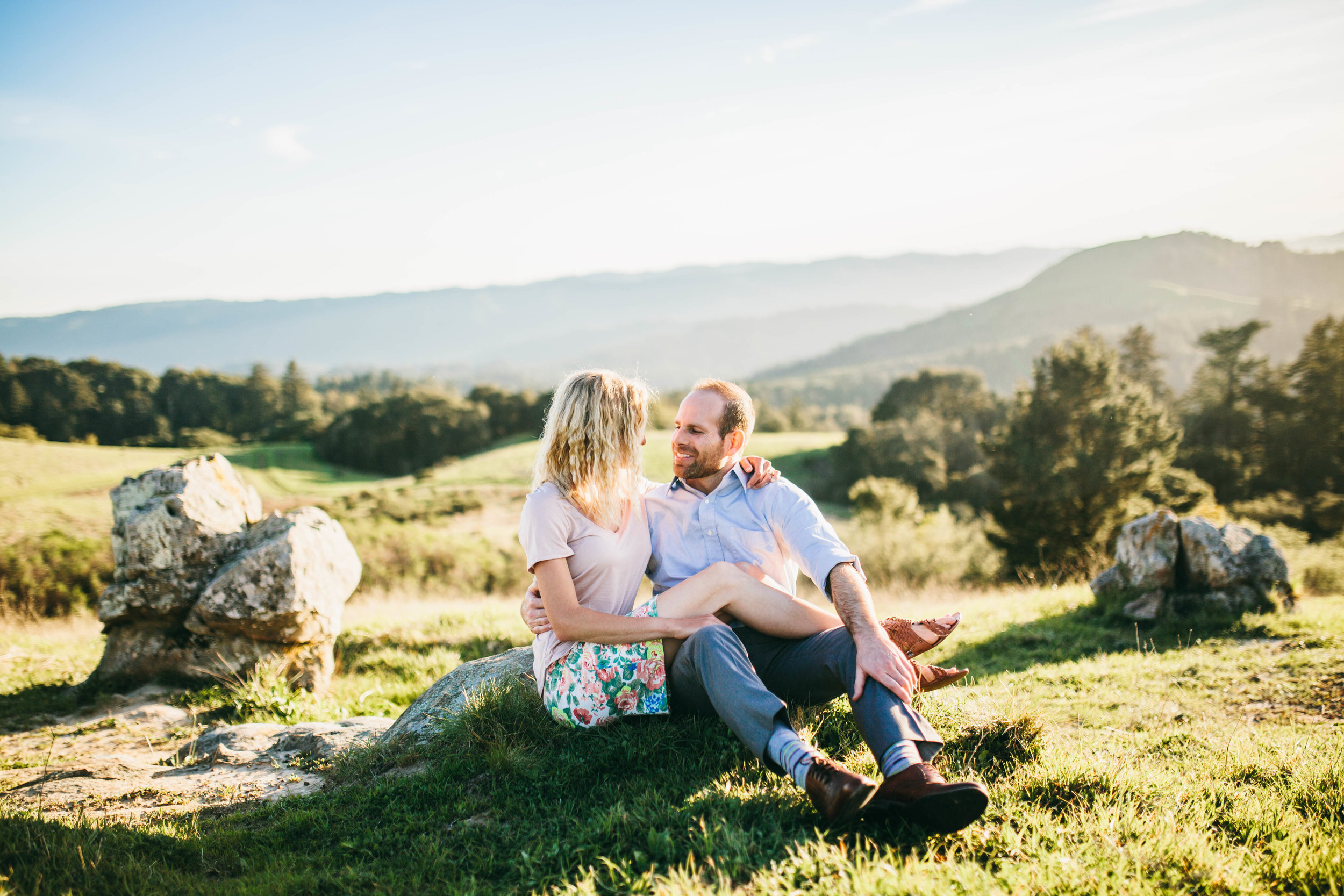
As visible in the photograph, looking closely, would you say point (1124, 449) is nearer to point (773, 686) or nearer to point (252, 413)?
point (773, 686)

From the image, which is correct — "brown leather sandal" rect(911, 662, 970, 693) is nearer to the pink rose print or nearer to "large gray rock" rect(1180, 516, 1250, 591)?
the pink rose print

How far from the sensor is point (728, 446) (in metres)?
5.11

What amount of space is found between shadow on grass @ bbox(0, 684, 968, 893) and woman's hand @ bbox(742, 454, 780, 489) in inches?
64.1

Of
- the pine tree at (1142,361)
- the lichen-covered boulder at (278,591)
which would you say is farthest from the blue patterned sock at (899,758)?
the pine tree at (1142,361)

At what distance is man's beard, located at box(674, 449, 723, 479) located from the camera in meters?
5.09

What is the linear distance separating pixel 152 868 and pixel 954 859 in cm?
389

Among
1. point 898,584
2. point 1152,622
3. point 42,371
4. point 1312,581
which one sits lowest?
point 898,584

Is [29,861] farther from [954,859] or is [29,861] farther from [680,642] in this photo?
[954,859]

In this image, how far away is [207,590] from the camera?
800 centimetres

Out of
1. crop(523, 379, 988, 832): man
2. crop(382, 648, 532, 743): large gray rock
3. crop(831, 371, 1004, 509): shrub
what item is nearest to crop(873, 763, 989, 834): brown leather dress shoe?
crop(523, 379, 988, 832): man

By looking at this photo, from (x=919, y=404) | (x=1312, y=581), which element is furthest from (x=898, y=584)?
(x=919, y=404)

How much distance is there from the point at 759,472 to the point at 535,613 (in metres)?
1.86

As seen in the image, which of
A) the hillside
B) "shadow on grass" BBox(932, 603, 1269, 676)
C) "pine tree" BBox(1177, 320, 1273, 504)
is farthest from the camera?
the hillside

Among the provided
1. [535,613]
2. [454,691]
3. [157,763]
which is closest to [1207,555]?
[535,613]
